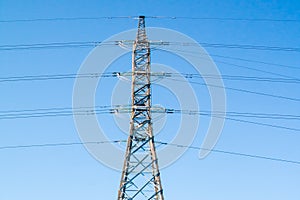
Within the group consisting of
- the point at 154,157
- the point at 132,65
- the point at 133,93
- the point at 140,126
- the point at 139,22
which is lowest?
Result: the point at 154,157

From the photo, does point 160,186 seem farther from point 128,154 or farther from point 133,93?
point 133,93

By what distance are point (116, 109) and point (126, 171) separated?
4.44 meters

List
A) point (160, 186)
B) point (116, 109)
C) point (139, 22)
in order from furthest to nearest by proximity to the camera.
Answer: point (139, 22), point (116, 109), point (160, 186)

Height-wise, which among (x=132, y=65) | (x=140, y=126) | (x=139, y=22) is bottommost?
(x=140, y=126)

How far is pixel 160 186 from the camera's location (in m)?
30.9

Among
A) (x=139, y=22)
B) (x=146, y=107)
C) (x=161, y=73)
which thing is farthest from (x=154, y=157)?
(x=139, y=22)

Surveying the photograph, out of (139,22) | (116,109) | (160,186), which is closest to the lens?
(160,186)

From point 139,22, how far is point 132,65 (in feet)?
13.4

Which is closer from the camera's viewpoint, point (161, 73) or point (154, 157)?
point (154, 157)

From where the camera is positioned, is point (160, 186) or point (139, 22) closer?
point (160, 186)

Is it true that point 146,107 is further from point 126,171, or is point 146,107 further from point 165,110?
point 126,171

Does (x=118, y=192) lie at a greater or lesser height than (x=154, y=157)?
lesser

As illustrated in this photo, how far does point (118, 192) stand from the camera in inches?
1226

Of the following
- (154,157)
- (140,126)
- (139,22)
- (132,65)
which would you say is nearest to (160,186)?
(154,157)
